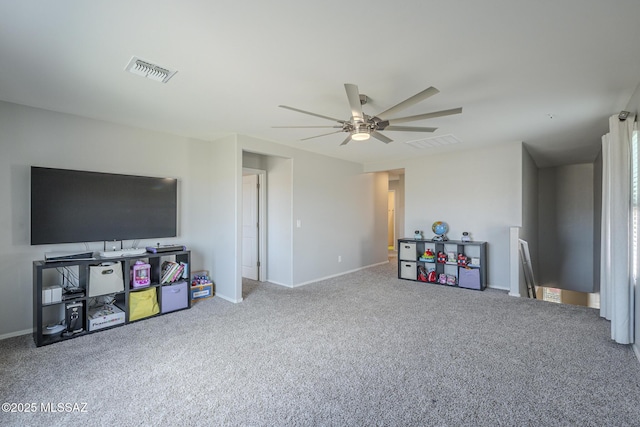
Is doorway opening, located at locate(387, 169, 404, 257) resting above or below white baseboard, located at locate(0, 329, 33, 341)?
above

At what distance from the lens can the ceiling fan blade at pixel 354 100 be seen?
6.78 ft

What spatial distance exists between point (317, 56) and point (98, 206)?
10.3ft

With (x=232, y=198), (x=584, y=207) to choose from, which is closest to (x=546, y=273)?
(x=584, y=207)

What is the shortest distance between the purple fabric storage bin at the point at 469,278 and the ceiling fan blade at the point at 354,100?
3.66 metres

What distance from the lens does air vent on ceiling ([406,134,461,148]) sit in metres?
4.48

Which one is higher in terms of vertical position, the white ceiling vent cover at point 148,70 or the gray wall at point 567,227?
the white ceiling vent cover at point 148,70

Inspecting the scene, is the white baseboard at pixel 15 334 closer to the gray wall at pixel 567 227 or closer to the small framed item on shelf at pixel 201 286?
the small framed item on shelf at pixel 201 286

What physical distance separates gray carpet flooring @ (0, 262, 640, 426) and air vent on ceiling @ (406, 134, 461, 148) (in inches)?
98.9

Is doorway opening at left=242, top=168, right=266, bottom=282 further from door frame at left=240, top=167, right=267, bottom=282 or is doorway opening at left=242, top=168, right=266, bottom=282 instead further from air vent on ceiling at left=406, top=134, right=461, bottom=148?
air vent on ceiling at left=406, top=134, right=461, bottom=148

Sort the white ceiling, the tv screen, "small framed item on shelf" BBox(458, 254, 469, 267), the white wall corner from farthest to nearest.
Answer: "small framed item on shelf" BBox(458, 254, 469, 267) → the white wall corner → the tv screen → the white ceiling

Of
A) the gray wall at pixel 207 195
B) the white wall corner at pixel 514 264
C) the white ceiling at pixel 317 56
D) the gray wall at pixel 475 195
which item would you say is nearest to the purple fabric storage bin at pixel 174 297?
the gray wall at pixel 207 195

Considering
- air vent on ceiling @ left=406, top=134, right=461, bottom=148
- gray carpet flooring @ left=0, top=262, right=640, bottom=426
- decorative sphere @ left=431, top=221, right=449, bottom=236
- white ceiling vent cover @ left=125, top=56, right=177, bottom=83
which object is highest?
white ceiling vent cover @ left=125, top=56, right=177, bottom=83

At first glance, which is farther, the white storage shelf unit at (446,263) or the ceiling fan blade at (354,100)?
the white storage shelf unit at (446,263)

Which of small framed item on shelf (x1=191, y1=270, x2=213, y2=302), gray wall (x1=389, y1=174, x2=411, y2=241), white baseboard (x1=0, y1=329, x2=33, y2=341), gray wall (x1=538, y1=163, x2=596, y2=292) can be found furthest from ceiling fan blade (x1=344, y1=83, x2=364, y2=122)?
gray wall (x1=538, y1=163, x2=596, y2=292)
